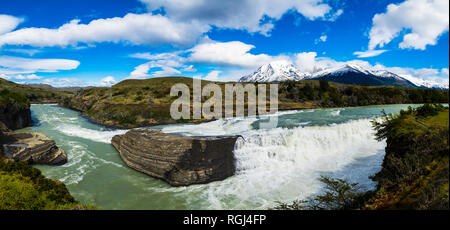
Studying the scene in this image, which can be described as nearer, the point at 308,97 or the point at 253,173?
the point at 253,173

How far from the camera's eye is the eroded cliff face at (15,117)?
4406 cm

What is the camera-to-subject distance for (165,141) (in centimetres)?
2330

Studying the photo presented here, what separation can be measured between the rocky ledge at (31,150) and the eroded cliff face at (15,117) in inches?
1003

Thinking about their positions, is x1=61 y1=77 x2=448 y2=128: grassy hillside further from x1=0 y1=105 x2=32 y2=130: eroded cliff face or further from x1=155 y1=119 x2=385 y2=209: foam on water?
x1=155 y1=119 x2=385 y2=209: foam on water

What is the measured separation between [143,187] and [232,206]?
8876 mm

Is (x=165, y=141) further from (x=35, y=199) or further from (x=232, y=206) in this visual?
(x=35, y=199)
